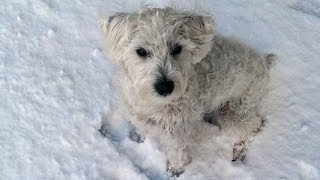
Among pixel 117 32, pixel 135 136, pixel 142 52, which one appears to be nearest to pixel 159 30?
pixel 142 52

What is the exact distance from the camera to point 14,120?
18.1 feet

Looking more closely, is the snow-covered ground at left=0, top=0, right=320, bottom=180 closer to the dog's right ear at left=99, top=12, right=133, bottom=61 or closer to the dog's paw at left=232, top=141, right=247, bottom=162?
the dog's paw at left=232, top=141, right=247, bottom=162

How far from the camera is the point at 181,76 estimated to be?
4.16 meters

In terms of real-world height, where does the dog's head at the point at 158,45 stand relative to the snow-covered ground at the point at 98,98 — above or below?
above

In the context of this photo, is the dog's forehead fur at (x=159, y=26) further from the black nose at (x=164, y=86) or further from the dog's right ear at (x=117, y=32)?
the black nose at (x=164, y=86)

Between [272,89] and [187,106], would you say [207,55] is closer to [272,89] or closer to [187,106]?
[187,106]

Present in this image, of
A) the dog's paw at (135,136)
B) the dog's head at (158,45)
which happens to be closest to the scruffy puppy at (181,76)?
the dog's head at (158,45)

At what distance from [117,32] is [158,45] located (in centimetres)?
41

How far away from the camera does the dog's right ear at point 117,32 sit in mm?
4132

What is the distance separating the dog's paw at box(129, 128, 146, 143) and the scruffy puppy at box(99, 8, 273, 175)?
294 mm

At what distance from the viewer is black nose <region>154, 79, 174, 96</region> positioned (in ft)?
13.3

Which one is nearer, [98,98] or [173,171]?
[173,171]

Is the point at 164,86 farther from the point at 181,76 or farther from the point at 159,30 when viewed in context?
the point at 159,30

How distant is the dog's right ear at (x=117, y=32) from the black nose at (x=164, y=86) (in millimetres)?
478
